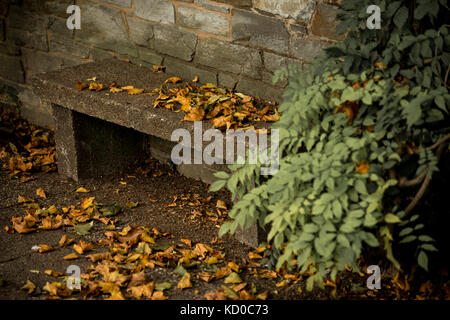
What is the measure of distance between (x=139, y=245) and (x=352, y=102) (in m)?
1.47

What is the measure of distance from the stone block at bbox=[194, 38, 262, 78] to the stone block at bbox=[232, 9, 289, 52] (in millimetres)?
74

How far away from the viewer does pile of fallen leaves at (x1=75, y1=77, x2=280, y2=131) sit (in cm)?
352

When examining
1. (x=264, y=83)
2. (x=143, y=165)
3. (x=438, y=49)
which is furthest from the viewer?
(x=143, y=165)

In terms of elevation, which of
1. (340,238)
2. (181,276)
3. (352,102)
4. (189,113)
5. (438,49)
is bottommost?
(181,276)

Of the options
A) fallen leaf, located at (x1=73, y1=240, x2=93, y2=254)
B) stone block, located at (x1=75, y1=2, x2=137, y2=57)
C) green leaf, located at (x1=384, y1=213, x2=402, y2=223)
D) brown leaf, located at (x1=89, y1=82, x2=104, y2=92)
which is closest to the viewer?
green leaf, located at (x1=384, y1=213, x2=402, y2=223)

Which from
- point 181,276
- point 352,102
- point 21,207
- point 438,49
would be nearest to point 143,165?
point 21,207

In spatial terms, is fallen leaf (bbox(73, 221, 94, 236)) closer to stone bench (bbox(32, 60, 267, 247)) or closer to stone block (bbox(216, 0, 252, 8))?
stone bench (bbox(32, 60, 267, 247))

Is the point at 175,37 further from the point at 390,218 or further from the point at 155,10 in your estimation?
the point at 390,218

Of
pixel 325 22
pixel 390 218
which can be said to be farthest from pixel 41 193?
pixel 390 218

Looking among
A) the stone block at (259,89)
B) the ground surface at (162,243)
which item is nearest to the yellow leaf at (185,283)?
the ground surface at (162,243)

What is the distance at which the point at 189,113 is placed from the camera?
359 cm

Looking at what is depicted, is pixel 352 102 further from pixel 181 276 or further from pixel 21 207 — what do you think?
pixel 21 207

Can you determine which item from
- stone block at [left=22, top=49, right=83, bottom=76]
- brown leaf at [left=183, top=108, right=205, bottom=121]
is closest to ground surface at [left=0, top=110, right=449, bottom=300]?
brown leaf at [left=183, top=108, right=205, bottom=121]

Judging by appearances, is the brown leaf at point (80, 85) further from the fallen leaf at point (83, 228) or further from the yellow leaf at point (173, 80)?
the fallen leaf at point (83, 228)
